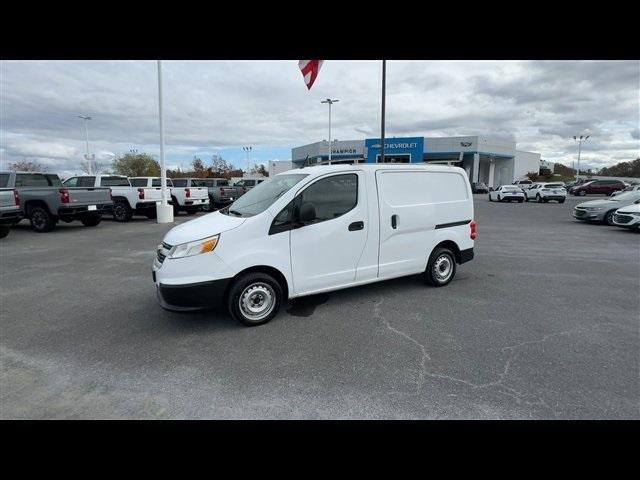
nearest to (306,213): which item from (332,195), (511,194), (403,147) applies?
(332,195)

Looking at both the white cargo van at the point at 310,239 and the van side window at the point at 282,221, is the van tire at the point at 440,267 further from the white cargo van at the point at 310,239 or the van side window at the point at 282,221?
the van side window at the point at 282,221

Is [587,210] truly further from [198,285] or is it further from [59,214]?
[59,214]

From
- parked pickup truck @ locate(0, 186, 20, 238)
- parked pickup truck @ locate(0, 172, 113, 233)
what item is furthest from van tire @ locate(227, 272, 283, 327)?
parked pickup truck @ locate(0, 172, 113, 233)

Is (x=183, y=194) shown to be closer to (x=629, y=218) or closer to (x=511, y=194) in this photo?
(x=629, y=218)

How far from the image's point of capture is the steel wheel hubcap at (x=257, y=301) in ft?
13.8

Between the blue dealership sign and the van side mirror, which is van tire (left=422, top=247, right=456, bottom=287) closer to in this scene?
the van side mirror

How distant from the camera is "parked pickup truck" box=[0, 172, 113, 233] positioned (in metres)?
11.9

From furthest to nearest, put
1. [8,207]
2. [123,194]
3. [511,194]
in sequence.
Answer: [511,194] < [123,194] < [8,207]

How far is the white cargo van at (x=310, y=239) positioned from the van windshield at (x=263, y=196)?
23 mm

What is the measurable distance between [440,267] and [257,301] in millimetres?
3239

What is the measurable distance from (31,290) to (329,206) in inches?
205

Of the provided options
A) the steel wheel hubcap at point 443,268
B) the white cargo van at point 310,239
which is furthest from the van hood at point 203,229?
the steel wheel hubcap at point 443,268

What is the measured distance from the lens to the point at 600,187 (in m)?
37.1

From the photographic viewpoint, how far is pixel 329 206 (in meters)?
4.64
